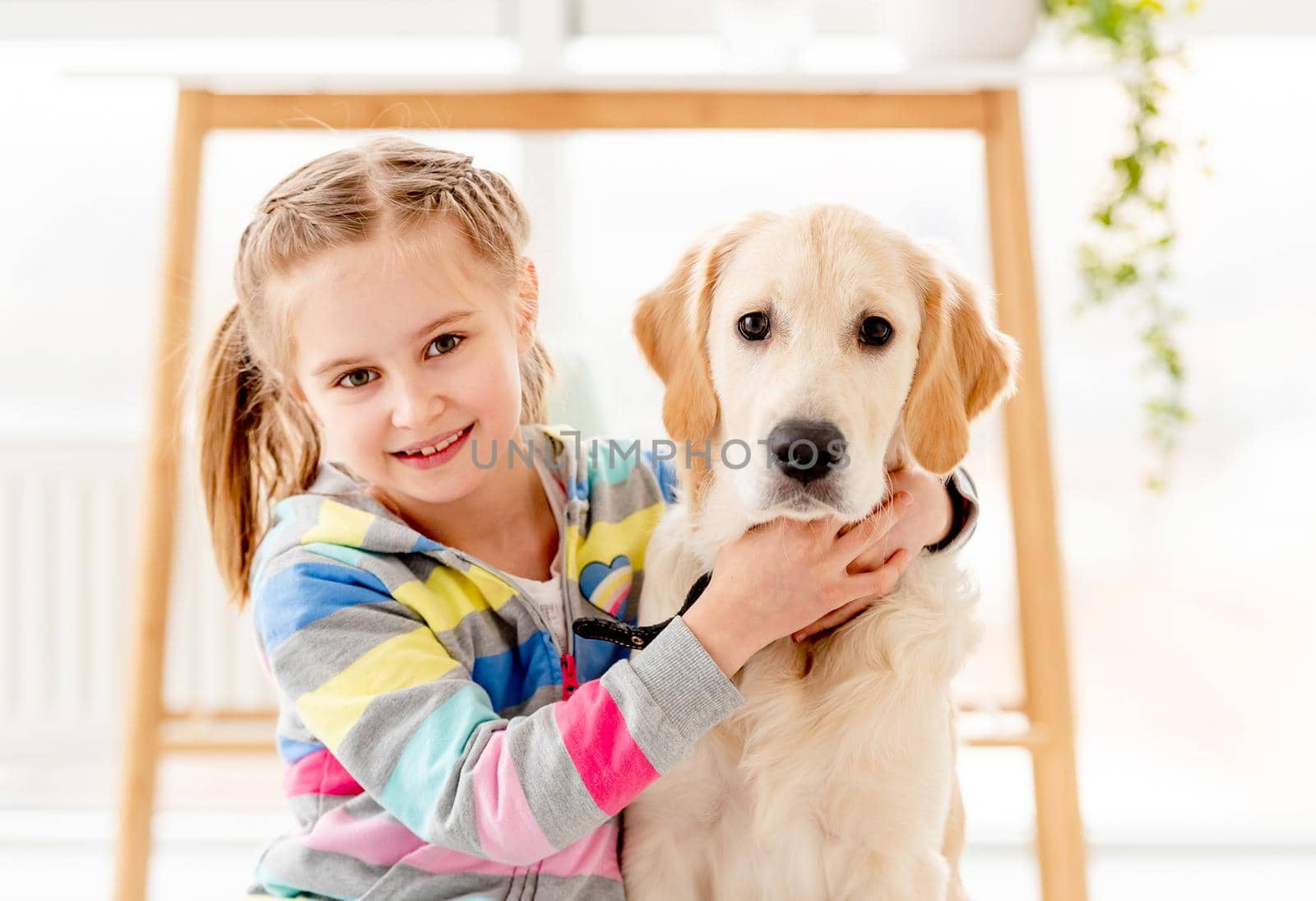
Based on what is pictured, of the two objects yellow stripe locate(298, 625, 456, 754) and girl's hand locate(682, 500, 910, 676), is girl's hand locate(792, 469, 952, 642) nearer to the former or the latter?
girl's hand locate(682, 500, 910, 676)

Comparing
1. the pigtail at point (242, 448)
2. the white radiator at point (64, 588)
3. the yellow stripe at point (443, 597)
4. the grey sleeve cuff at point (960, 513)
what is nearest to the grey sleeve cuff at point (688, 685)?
the yellow stripe at point (443, 597)

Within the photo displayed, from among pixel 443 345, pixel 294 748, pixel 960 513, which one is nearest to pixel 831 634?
pixel 960 513

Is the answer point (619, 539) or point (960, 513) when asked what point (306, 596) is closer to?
point (619, 539)

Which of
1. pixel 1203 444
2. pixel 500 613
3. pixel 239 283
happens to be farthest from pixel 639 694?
pixel 1203 444

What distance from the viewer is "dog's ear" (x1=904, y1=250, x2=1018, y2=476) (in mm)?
1161

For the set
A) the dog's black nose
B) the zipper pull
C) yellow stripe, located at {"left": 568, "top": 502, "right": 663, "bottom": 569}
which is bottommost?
the zipper pull

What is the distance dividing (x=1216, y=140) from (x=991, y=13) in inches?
41.5

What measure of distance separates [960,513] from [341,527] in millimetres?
745

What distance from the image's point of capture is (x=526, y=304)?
4.52ft

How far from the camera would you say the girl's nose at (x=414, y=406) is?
1.20 metres

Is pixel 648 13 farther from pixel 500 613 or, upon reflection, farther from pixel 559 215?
pixel 500 613

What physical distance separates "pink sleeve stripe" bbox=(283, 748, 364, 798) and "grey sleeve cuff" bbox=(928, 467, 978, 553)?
0.76 metres

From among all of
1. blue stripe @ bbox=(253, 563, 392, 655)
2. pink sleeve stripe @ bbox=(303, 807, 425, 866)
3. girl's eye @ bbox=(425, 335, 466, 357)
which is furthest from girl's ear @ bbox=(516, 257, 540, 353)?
pink sleeve stripe @ bbox=(303, 807, 425, 866)

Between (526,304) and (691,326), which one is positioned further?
(526,304)
